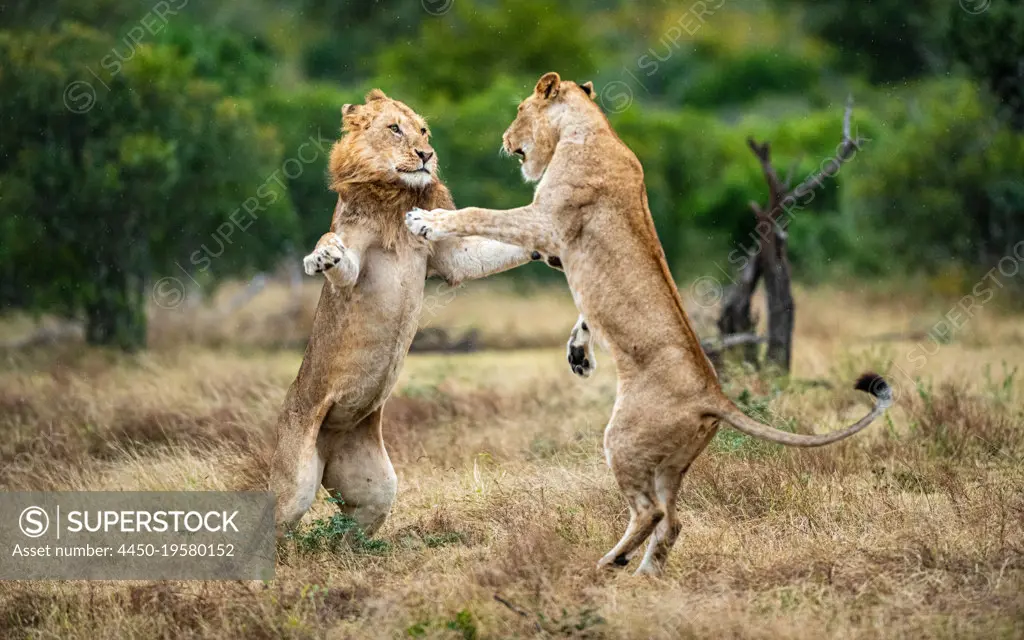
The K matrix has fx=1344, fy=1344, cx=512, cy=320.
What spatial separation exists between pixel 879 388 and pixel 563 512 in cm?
191

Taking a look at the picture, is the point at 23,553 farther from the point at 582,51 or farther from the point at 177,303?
the point at 582,51

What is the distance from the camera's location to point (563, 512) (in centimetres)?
670

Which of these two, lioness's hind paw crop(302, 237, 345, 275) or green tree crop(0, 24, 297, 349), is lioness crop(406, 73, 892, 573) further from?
green tree crop(0, 24, 297, 349)

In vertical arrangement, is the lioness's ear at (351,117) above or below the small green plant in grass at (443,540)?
above

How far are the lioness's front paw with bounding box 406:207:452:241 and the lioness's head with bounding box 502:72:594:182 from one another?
58 cm

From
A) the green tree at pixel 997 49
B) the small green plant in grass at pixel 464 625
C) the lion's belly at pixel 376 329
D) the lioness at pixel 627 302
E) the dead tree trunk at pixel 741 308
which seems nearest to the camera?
the small green plant in grass at pixel 464 625

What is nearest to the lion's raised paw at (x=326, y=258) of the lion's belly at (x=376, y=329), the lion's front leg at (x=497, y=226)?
the lion's belly at (x=376, y=329)

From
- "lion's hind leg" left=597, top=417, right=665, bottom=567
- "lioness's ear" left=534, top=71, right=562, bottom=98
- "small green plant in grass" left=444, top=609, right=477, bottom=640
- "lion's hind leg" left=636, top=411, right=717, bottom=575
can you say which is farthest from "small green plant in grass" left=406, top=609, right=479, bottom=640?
"lioness's ear" left=534, top=71, right=562, bottom=98

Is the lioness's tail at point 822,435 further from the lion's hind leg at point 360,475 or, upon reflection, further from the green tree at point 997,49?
the green tree at point 997,49

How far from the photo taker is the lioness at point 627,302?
5.63 meters

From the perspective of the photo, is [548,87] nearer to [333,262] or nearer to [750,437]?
[333,262]

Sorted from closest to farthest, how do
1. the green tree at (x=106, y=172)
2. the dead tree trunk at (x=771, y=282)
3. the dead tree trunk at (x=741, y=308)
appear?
the dead tree trunk at (x=771, y=282) < the dead tree trunk at (x=741, y=308) < the green tree at (x=106, y=172)

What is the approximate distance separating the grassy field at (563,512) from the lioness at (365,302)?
357mm

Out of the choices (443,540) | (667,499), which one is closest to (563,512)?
(443,540)
